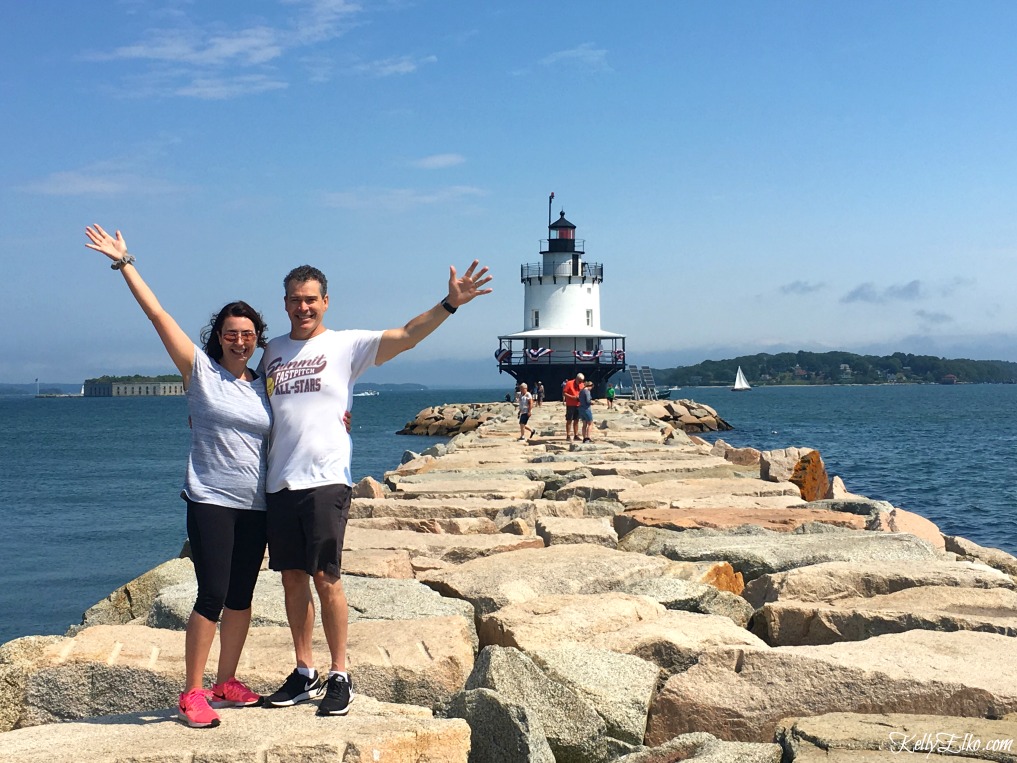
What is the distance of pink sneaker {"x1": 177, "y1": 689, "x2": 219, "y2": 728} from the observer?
10.7 feet

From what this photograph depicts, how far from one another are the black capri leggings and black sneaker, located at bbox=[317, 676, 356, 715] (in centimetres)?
41

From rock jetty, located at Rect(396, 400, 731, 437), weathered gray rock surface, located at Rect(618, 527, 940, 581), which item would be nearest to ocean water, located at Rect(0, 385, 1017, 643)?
rock jetty, located at Rect(396, 400, 731, 437)

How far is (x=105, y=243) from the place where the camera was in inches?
139

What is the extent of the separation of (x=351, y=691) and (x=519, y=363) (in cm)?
3928

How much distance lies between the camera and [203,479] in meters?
3.38

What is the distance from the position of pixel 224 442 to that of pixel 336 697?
88 cm

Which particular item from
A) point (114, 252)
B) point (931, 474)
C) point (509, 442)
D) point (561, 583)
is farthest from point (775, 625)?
point (931, 474)

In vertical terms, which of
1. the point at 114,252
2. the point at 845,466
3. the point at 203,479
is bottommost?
the point at 845,466

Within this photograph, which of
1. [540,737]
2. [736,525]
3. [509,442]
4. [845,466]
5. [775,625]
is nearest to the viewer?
[540,737]

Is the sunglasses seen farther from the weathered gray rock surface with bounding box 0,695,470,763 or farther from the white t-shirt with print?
the weathered gray rock surface with bounding box 0,695,470,763

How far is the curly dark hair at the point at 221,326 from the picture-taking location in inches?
140

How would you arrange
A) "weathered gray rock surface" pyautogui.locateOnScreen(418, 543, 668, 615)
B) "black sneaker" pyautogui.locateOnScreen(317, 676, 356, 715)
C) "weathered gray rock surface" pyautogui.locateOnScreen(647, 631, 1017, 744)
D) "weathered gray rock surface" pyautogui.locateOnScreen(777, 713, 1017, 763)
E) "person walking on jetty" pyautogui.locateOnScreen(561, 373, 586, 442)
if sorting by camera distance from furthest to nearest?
"person walking on jetty" pyautogui.locateOnScreen(561, 373, 586, 442), "weathered gray rock surface" pyautogui.locateOnScreen(418, 543, 668, 615), "weathered gray rock surface" pyautogui.locateOnScreen(647, 631, 1017, 744), "black sneaker" pyautogui.locateOnScreen(317, 676, 356, 715), "weathered gray rock surface" pyautogui.locateOnScreen(777, 713, 1017, 763)

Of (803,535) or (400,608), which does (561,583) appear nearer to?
(400,608)
